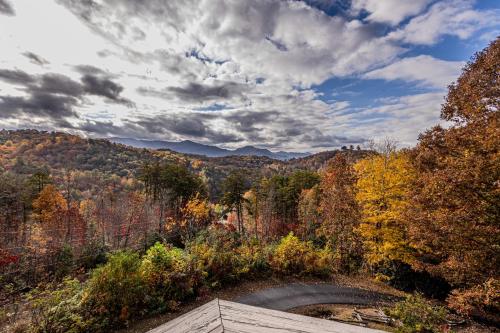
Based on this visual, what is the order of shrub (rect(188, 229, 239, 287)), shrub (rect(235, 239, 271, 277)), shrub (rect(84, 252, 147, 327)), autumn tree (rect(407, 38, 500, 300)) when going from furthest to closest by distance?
1. shrub (rect(235, 239, 271, 277))
2. shrub (rect(188, 229, 239, 287))
3. shrub (rect(84, 252, 147, 327))
4. autumn tree (rect(407, 38, 500, 300))

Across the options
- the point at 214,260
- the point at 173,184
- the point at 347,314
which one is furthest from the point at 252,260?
the point at 173,184

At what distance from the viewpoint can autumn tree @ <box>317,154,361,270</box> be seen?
20.9 m

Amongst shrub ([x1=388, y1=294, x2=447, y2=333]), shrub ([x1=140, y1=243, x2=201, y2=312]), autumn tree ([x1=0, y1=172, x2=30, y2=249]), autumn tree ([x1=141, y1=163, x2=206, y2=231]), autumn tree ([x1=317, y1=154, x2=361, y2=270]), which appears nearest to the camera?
shrub ([x1=388, y1=294, x2=447, y2=333])

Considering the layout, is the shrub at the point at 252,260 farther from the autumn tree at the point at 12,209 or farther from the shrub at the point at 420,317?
the autumn tree at the point at 12,209

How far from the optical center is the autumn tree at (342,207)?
2092cm

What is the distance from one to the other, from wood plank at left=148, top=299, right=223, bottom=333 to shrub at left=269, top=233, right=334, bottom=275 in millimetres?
17319

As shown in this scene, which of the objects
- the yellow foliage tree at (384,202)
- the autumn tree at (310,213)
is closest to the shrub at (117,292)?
the yellow foliage tree at (384,202)

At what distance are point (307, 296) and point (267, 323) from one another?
654 inches

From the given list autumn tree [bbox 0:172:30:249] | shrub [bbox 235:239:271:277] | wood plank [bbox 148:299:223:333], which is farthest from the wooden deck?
autumn tree [bbox 0:172:30:249]

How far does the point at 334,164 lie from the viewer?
22.2 metres

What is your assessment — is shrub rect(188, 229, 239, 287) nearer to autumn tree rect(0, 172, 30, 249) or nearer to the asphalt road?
the asphalt road

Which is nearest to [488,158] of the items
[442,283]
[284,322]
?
[284,322]

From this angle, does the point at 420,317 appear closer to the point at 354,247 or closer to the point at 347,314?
the point at 347,314

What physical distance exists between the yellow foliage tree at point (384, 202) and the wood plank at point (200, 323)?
18.4m
